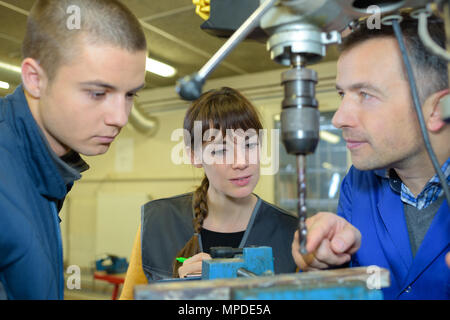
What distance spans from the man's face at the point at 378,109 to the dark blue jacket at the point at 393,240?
0.15m

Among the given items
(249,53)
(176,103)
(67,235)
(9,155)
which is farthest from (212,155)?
(67,235)

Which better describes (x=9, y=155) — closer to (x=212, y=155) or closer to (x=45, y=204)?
(x=45, y=204)

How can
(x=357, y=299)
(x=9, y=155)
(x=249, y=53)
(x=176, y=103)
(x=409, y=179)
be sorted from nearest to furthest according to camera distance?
(x=357, y=299) < (x=9, y=155) < (x=409, y=179) < (x=249, y=53) < (x=176, y=103)

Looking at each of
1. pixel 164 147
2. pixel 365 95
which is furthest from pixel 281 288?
pixel 164 147

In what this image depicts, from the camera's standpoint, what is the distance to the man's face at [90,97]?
29.4 inches

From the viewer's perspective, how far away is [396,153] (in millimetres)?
855

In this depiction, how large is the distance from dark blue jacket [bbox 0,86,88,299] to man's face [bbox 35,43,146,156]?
0.05 meters

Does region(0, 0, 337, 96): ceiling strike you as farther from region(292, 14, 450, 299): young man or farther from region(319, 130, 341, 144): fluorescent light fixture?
region(292, 14, 450, 299): young man

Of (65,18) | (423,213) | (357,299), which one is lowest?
(357,299)

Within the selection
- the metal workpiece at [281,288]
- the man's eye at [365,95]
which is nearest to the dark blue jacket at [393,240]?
the man's eye at [365,95]

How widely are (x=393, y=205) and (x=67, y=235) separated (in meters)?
4.42

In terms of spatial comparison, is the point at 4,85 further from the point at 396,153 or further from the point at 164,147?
the point at 164,147

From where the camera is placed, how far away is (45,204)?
28.9 inches

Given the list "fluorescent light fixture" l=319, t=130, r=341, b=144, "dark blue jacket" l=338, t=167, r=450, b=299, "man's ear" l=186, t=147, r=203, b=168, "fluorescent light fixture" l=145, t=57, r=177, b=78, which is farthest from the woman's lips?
"fluorescent light fixture" l=319, t=130, r=341, b=144
